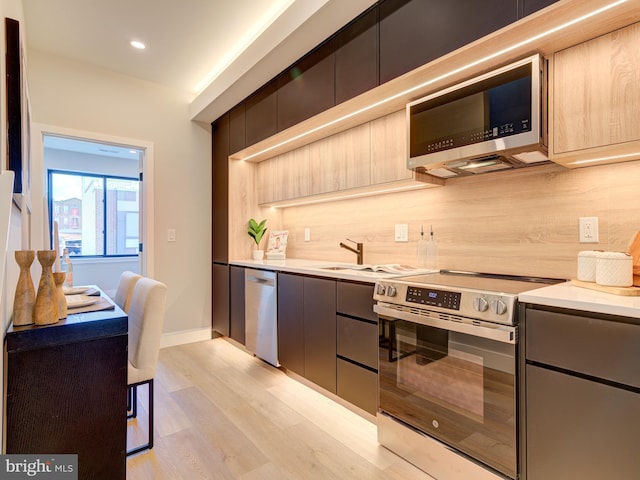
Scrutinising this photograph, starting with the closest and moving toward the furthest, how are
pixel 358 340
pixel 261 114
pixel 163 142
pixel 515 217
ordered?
1. pixel 515 217
2. pixel 358 340
3. pixel 261 114
4. pixel 163 142

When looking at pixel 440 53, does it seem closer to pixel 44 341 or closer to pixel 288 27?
pixel 288 27

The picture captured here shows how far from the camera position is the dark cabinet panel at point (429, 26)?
147 cm

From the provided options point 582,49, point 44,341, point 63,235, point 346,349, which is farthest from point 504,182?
point 63,235

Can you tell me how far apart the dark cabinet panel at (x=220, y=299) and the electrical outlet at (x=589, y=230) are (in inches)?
116

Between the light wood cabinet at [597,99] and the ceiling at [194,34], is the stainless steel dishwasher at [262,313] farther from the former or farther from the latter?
the light wood cabinet at [597,99]

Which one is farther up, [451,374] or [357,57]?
[357,57]

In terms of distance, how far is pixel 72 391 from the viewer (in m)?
1.24

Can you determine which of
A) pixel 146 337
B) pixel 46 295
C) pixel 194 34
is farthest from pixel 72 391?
pixel 194 34

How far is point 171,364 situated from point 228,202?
1641 mm

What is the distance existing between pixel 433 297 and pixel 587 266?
67 cm

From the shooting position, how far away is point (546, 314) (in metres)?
1.24

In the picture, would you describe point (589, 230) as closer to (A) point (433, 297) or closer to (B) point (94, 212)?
(A) point (433, 297)

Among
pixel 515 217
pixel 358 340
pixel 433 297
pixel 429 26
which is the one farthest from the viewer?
pixel 358 340

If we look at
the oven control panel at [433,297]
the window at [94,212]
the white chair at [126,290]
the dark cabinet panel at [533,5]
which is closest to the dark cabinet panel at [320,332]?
the oven control panel at [433,297]
